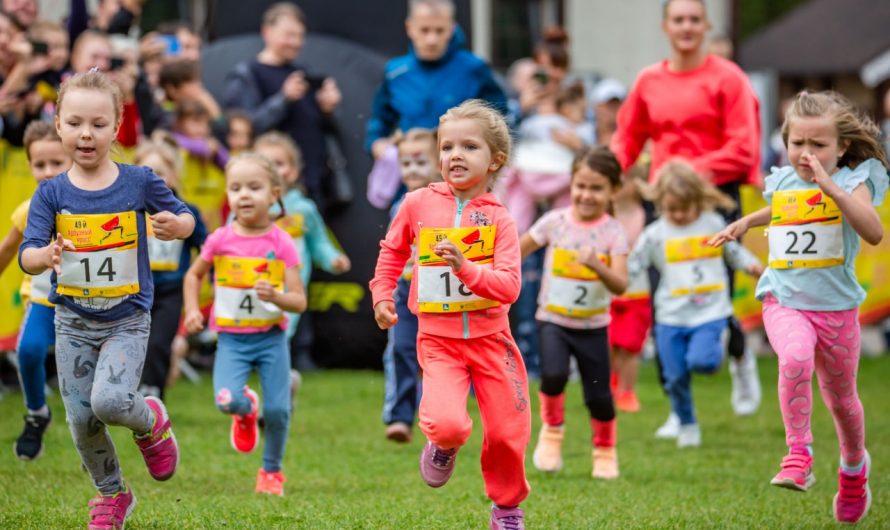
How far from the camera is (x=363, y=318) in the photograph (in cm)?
1198

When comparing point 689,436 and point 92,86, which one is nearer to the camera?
point 92,86

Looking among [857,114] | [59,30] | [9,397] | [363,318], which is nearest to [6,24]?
[59,30]

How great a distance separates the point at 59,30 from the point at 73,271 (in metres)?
5.32

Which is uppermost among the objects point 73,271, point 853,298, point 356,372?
point 73,271

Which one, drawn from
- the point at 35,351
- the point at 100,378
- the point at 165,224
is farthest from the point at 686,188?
the point at 100,378

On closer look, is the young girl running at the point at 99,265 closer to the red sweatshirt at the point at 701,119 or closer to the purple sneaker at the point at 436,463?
the purple sneaker at the point at 436,463

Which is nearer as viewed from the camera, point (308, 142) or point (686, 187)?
point (686, 187)

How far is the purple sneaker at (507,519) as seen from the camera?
571cm

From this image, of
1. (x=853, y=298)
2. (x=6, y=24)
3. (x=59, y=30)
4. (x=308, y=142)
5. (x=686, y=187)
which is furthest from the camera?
(x=308, y=142)

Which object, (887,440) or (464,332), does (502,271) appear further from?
(887,440)

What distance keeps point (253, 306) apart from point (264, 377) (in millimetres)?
373

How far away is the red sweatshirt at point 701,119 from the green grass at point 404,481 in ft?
5.97

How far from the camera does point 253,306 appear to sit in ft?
23.5

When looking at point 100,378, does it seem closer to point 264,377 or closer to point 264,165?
point 264,377
